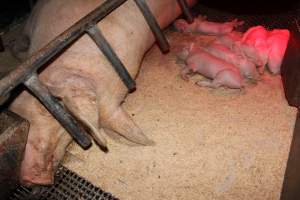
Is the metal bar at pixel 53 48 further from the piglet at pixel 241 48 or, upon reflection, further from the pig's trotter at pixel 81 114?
the piglet at pixel 241 48

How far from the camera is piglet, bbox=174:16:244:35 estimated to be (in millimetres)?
3189

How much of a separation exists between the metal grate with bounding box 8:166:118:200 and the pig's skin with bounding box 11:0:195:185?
0.09m

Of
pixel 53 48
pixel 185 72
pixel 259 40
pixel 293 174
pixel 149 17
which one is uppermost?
pixel 53 48

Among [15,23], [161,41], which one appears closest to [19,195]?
[161,41]

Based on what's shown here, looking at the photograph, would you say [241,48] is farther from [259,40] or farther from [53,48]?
[53,48]

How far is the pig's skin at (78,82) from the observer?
2.07 metres

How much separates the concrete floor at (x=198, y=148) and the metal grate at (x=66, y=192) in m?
0.05

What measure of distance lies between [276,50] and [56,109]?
182 cm

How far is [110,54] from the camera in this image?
2.22m

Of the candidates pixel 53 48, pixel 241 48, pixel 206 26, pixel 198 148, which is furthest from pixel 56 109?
pixel 206 26

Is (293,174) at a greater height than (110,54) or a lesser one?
lesser

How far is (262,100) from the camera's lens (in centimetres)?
270

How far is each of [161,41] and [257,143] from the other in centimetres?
105

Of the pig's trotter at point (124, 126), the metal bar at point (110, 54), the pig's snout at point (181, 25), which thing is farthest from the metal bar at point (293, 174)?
the pig's snout at point (181, 25)
